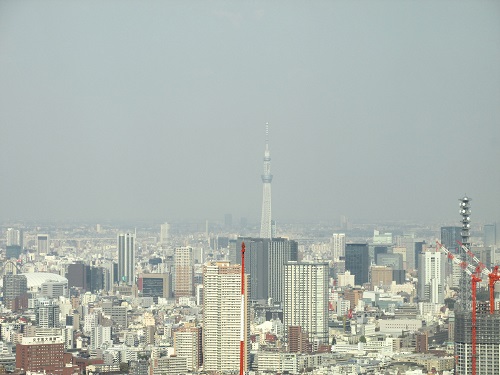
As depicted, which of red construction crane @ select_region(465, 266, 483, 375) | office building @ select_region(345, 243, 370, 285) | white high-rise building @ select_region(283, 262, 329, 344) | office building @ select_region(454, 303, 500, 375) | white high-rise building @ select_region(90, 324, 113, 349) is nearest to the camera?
office building @ select_region(454, 303, 500, 375)

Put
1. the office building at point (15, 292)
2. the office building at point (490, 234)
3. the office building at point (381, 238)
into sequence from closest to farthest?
the office building at point (490, 234), the office building at point (381, 238), the office building at point (15, 292)

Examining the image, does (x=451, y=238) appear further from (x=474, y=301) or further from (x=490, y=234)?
(x=474, y=301)

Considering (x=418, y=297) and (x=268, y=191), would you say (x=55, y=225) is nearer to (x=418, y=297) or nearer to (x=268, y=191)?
(x=268, y=191)

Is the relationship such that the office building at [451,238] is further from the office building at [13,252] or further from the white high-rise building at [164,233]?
the office building at [13,252]

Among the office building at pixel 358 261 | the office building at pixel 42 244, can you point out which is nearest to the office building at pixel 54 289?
the office building at pixel 42 244

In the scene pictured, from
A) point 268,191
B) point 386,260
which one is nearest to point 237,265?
point 268,191

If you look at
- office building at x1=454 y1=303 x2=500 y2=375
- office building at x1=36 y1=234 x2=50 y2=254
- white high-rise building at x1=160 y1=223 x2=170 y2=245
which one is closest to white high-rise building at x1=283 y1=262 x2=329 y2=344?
white high-rise building at x1=160 y1=223 x2=170 y2=245

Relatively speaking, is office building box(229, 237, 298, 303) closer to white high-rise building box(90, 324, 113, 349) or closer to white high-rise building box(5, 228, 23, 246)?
white high-rise building box(90, 324, 113, 349)
